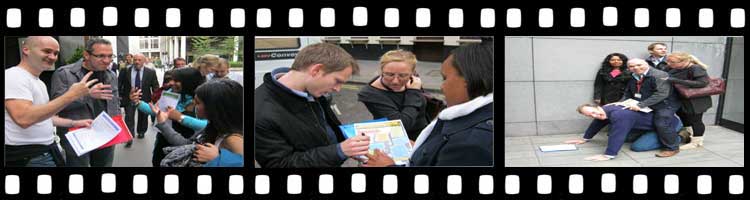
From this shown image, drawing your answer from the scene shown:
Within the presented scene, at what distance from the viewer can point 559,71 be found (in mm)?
5516

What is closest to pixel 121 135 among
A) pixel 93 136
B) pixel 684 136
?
pixel 93 136

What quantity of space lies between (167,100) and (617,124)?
3938 millimetres

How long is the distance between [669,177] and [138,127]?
4.49m

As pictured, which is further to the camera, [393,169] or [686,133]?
[686,133]

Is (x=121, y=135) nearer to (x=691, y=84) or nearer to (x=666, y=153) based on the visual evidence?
(x=666, y=153)

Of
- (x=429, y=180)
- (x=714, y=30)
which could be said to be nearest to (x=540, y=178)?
(x=429, y=180)

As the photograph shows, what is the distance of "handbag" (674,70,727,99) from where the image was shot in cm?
558

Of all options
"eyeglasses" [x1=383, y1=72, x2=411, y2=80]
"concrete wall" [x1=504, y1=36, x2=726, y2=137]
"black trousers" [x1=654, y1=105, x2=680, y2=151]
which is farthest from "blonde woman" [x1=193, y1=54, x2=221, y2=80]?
"black trousers" [x1=654, y1=105, x2=680, y2=151]

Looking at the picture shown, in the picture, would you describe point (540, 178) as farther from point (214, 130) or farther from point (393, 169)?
point (214, 130)

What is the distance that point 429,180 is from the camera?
5.12m

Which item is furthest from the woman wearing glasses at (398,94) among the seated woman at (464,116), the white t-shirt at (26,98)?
the white t-shirt at (26,98)

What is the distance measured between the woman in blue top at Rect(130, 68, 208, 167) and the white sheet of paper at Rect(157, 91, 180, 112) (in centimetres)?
3

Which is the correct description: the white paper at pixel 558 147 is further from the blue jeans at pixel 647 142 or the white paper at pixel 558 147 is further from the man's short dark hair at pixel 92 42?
the man's short dark hair at pixel 92 42

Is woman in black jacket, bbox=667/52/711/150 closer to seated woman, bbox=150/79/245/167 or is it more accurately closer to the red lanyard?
the red lanyard
